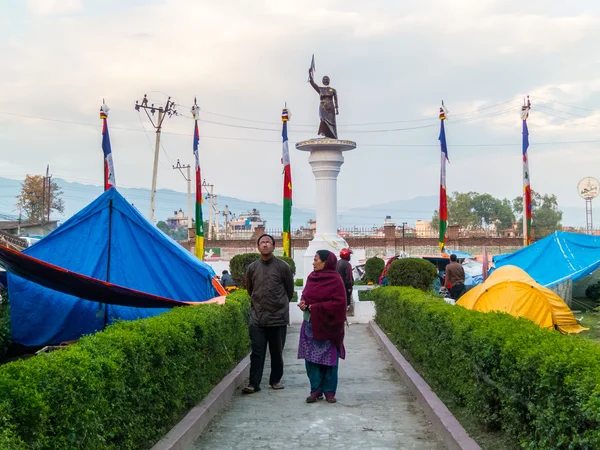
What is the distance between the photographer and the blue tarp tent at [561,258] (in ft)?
64.2

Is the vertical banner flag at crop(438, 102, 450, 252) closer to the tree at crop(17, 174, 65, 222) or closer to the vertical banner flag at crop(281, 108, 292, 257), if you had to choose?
the vertical banner flag at crop(281, 108, 292, 257)

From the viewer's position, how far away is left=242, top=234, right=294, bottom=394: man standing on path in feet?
28.4

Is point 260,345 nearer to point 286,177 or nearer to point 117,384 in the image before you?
point 117,384

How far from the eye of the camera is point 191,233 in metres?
47.5

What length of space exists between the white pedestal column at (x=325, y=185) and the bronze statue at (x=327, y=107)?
873 mm

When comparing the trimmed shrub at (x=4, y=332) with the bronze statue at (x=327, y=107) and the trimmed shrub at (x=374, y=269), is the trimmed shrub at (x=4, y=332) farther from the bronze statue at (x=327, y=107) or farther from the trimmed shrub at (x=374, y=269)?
the trimmed shrub at (x=374, y=269)

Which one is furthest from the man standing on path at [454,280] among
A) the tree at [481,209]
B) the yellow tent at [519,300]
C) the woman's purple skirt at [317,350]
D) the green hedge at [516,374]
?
the tree at [481,209]

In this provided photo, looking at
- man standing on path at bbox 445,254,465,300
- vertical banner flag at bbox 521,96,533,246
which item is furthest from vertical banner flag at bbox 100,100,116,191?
vertical banner flag at bbox 521,96,533,246

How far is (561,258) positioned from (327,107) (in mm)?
7696

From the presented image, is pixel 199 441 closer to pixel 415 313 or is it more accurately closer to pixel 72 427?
pixel 72 427

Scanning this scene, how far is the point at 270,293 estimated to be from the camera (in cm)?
868

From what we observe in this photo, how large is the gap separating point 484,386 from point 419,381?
256 centimetres

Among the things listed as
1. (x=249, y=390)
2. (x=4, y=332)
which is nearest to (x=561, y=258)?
(x=249, y=390)

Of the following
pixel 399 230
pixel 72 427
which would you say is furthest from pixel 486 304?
pixel 399 230
